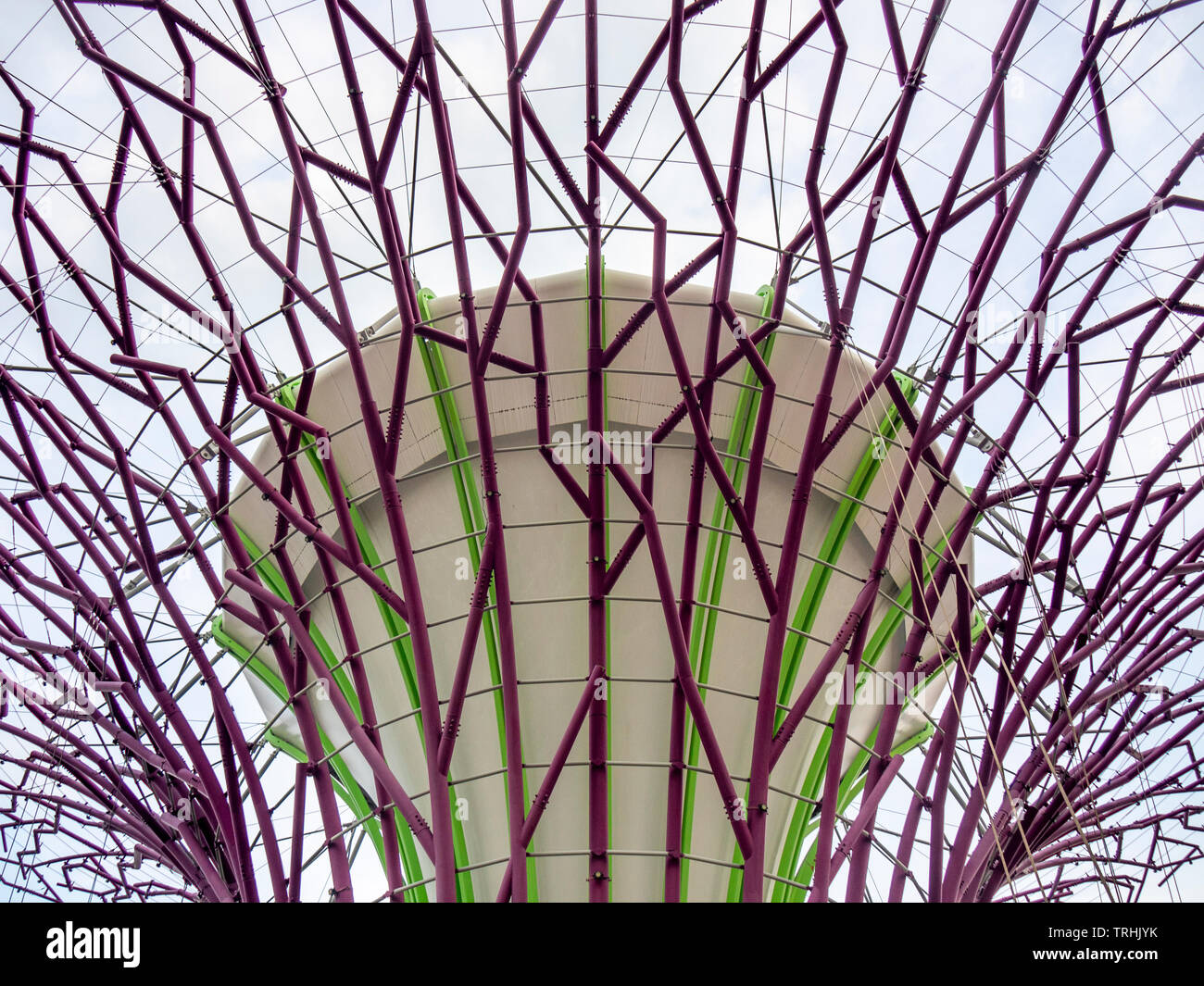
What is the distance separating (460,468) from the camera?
13633mm

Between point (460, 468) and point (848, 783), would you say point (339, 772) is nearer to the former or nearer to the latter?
point (460, 468)

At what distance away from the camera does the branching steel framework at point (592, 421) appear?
10.9m

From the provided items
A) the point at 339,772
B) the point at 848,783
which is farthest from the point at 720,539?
the point at 339,772

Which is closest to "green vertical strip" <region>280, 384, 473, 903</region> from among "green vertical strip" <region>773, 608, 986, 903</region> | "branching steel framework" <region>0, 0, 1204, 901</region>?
"branching steel framework" <region>0, 0, 1204, 901</region>

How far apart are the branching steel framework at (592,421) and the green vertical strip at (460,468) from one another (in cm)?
11

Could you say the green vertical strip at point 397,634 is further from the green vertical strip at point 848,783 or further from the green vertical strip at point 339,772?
the green vertical strip at point 848,783

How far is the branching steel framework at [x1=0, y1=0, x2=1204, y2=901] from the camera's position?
10.9 m

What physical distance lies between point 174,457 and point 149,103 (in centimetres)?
604

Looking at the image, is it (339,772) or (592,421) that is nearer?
(592,421)

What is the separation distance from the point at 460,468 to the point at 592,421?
279 cm

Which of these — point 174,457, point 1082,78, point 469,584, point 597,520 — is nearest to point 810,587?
point 597,520

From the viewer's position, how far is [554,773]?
1115 cm

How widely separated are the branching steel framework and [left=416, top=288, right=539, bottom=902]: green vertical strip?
0.11m
